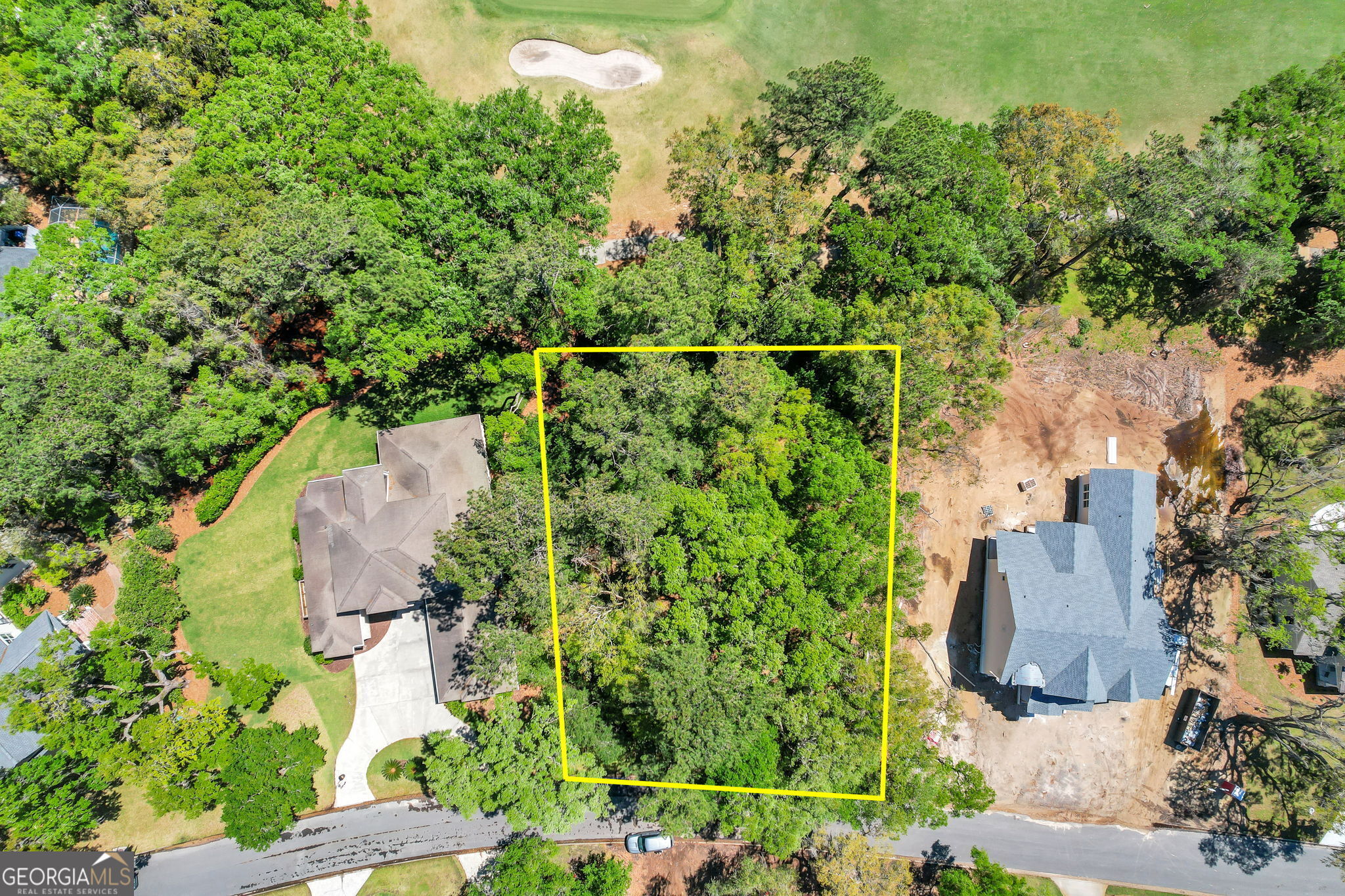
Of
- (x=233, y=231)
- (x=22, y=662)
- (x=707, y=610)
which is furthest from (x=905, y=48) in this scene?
(x=22, y=662)

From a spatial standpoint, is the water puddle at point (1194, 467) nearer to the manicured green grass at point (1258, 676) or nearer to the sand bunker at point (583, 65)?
the manicured green grass at point (1258, 676)

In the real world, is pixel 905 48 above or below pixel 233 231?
above

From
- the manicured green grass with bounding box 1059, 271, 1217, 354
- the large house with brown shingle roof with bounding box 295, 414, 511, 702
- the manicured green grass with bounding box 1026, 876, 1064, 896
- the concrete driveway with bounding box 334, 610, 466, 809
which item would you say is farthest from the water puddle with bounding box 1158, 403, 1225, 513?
the concrete driveway with bounding box 334, 610, 466, 809

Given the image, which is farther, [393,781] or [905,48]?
[905,48]

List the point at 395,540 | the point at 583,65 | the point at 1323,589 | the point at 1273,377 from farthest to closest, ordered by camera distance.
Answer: the point at 583,65, the point at 1273,377, the point at 1323,589, the point at 395,540

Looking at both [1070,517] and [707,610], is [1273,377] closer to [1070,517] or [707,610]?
[1070,517]

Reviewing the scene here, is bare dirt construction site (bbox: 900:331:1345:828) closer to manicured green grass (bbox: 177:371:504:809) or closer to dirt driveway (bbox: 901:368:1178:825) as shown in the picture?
dirt driveway (bbox: 901:368:1178:825)

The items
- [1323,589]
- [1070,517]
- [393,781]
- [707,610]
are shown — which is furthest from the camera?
[1070,517]
